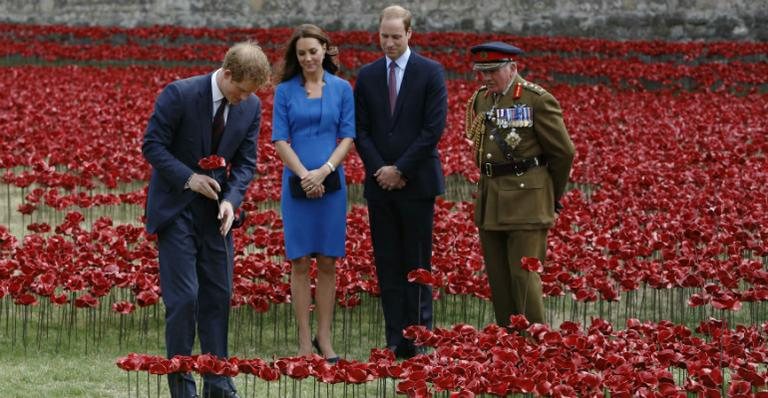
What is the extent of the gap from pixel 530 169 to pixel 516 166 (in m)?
0.08

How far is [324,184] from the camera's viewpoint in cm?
764

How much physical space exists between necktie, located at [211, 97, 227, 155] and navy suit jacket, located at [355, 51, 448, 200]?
4.50 ft

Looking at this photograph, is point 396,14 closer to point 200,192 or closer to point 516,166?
point 516,166

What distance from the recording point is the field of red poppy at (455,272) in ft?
19.3

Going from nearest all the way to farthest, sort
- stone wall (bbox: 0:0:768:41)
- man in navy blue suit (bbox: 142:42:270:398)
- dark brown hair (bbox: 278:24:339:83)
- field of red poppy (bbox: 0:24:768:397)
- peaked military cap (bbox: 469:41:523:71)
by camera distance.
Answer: field of red poppy (bbox: 0:24:768:397) < man in navy blue suit (bbox: 142:42:270:398) < peaked military cap (bbox: 469:41:523:71) < dark brown hair (bbox: 278:24:339:83) < stone wall (bbox: 0:0:768:41)

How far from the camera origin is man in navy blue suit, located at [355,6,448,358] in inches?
306

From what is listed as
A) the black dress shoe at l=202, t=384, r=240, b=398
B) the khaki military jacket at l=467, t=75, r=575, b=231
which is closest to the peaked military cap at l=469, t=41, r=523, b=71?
the khaki military jacket at l=467, t=75, r=575, b=231

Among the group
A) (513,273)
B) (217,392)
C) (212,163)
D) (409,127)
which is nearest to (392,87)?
(409,127)

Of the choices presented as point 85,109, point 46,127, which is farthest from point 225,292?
point 85,109

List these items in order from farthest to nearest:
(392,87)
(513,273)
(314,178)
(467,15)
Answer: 1. (467,15)
2. (392,87)
3. (314,178)
4. (513,273)

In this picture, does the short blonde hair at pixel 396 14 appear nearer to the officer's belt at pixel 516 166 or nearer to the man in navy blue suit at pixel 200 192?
the officer's belt at pixel 516 166

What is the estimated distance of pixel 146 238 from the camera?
9.64 metres

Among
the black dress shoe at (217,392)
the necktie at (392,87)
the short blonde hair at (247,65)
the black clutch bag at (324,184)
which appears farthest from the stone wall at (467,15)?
the black dress shoe at (217,392)

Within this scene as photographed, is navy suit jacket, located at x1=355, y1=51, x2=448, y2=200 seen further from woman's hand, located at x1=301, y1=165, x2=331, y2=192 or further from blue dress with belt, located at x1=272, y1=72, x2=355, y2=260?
woman's hand, located at x1=301, y1=165, x2=331, y2=192
